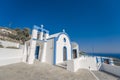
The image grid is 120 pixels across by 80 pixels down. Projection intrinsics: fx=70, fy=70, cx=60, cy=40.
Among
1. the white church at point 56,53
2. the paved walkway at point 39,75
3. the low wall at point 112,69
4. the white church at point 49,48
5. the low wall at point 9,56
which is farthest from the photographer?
the white church at point 49,48

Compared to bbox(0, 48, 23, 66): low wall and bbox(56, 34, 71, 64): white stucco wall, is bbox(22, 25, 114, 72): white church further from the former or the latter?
bbox(0, 48, 23, 66): low wall

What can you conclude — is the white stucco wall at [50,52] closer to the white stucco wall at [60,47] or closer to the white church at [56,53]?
the white church at [56,53]

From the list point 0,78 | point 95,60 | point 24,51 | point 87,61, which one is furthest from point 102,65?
point 24,51

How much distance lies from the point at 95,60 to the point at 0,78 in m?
11.3

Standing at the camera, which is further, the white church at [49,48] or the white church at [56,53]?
the white church at [49,48]

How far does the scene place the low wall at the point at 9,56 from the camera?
32.2ft

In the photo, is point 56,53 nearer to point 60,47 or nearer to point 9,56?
point 60,47

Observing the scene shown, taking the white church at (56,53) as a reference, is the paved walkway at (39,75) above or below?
below

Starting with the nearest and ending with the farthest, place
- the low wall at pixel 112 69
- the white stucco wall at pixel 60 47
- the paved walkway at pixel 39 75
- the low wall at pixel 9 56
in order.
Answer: the paved walkway at pixel 39 75 < the low wall at pixel 112 69 < the low wall at pixel 9 56 < the white stucco wall at pixel 60 47

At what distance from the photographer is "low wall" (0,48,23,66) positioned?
9.82m

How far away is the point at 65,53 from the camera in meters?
13.5

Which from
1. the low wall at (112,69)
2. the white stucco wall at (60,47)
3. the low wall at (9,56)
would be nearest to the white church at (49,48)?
the white stucco wall at (60,47)

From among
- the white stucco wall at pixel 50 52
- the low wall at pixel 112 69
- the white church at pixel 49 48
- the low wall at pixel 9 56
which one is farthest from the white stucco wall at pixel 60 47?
the low wall at pixel 9 56

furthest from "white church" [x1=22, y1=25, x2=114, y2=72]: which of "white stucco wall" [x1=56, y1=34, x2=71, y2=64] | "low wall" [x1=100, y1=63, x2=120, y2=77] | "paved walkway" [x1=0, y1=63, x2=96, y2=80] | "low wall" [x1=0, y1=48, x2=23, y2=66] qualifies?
"paved walkway" [x1=0, y1=63, x2=96, y2=80]
